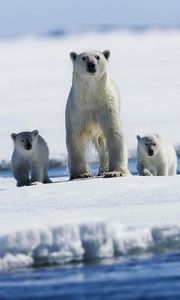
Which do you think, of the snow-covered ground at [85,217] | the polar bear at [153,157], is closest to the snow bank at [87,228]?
the snow-covered ground at [85,217]

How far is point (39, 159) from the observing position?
10.3 m

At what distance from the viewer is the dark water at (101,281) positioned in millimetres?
6180

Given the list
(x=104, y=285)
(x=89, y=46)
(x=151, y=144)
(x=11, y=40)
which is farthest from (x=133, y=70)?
(x=104, y=285)

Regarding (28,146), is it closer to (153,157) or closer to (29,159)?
(29,159)

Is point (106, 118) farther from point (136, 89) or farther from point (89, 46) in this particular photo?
point (89, 46)

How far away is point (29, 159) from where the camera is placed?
33.7 ft

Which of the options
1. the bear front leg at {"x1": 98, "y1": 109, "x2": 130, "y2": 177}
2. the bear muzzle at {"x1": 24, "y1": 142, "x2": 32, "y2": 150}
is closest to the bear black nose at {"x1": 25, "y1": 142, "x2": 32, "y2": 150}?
the bear muzzle at {"x1": 24, "y1": 142, "x2": 32, "y2": 150}

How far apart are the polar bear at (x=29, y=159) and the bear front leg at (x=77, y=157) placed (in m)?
0.26

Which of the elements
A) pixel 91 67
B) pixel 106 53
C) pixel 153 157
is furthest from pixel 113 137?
pixel 153 157

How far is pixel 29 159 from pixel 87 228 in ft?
11.0

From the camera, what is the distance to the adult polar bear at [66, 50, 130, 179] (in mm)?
10031

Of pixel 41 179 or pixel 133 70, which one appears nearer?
pixel 41 179

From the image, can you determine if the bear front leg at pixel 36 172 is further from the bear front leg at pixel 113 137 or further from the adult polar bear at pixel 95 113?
the bear front leg at pixel 113 137

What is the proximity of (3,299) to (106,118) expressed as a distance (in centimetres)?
408
